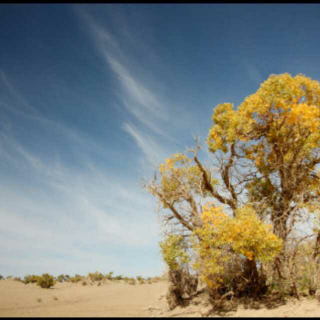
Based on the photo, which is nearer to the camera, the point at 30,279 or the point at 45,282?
the point at 45,282

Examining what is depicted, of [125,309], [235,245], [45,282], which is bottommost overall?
[125,309]

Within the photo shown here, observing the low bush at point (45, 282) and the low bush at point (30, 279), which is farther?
the low bush at point (30, 279)

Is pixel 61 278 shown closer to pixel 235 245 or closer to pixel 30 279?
pixel 30 279

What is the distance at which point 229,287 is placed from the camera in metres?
12.1

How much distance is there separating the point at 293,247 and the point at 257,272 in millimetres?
2161

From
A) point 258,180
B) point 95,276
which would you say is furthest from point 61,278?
point 258,180

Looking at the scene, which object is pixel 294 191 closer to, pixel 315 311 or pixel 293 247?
pixel 293 247

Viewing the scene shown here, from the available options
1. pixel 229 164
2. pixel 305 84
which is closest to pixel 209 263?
pixel 229 164

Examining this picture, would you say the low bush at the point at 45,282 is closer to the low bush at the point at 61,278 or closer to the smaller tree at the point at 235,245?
the low bush at the point at 61,278

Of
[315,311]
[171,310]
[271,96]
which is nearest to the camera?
[315,311]

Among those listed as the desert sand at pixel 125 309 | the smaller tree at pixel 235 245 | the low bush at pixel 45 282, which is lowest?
the desert sand at pixel 125 309

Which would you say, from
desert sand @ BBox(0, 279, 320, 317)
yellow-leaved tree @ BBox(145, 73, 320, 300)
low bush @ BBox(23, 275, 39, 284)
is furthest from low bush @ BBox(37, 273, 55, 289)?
yellow-leaved tree @ BBox(145, 73, 320, 300)

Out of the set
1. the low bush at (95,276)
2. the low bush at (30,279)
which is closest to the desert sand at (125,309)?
the low bush at (30,279)

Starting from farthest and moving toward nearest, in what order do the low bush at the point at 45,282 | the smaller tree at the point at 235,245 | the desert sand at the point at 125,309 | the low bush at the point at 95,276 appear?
the low bush at the point at 95,276 < the low bush at the point at 45,282 < the desert sand at the point at 125,309 < the smaller tree at the point at 235,245
